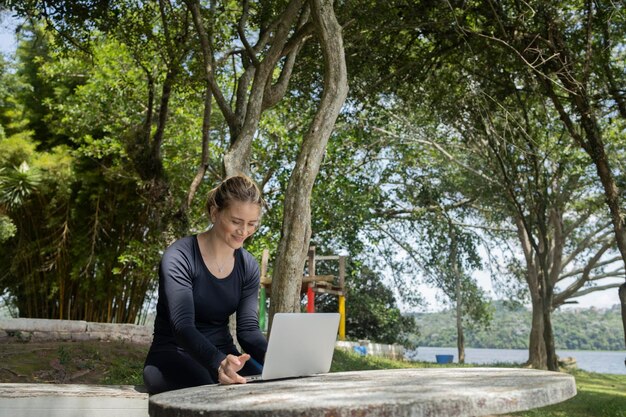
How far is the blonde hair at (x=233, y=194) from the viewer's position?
271 cm

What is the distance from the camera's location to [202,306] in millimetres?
2701

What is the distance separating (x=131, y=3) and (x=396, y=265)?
11.5 metres

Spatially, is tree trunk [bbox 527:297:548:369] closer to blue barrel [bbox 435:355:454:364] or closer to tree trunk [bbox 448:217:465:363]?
tree trunk [bbox 448:217:465:363]

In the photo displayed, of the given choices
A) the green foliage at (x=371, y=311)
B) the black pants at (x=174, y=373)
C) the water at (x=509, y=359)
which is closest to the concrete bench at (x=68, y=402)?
the black pants at (x=174, y=373)

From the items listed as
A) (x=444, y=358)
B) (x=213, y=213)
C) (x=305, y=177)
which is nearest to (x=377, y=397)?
(x=213, y=213)

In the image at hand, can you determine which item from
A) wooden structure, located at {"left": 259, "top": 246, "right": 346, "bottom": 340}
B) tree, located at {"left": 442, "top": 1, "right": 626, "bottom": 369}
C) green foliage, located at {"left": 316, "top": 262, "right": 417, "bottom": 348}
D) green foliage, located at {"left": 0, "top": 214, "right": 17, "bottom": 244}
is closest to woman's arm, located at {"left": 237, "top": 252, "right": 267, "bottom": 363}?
tree, located at {"left": 442, "top": 1, "right": 626, "bottom": 369}

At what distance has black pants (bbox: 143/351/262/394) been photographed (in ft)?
8.56

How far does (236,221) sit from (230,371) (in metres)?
0.65

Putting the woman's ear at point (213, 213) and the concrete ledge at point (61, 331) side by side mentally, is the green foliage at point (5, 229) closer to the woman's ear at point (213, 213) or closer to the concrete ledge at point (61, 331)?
the concrete ledge at point (61, 331)

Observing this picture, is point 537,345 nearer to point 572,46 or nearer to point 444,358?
point 444,358

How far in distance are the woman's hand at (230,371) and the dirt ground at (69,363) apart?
4.49m

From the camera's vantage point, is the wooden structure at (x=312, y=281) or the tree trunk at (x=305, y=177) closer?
the tree trunk at (x=305, y=177)

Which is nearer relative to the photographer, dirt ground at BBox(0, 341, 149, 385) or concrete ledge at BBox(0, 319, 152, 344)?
dirt ground at BBox(0, 341, 149, 385)

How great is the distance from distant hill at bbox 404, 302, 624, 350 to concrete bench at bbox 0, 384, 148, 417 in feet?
69.8
